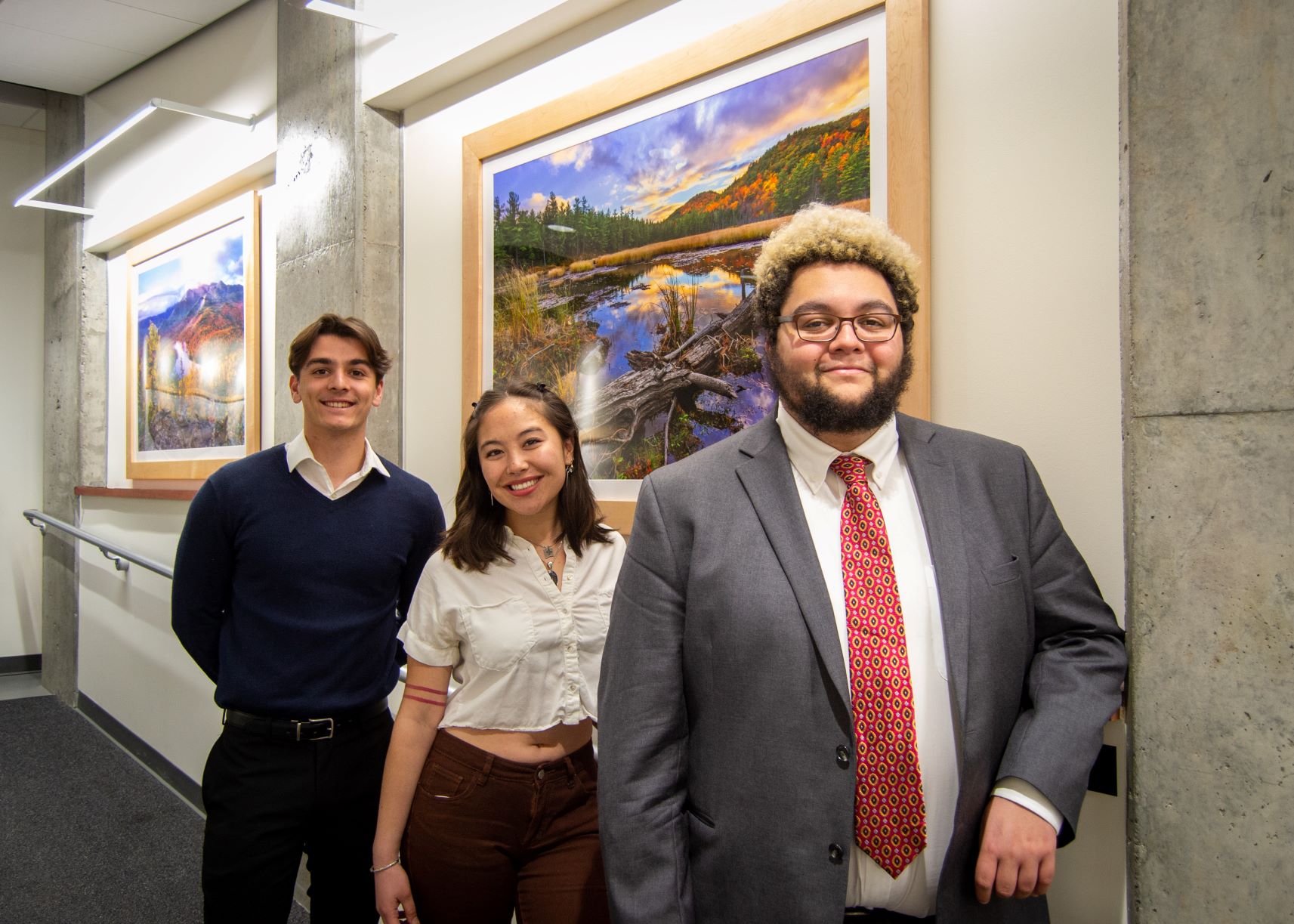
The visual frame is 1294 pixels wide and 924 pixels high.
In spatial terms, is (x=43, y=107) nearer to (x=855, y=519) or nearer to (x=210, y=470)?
(x=210, y=470)

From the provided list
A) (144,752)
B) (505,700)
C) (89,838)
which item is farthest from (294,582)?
(144,752)

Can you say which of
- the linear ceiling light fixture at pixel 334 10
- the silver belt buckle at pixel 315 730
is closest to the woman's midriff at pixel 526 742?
the silver belt buckle at pixel 315 730

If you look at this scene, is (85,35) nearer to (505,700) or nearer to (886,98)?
(886,98)

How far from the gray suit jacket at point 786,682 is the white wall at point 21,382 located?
726 cm

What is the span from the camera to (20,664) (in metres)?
6.98

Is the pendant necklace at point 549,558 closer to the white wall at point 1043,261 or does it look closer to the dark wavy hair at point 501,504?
the dark wavy hair at point 501,504

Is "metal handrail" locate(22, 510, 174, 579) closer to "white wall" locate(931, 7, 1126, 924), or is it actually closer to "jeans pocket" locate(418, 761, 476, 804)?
"jeans pocket" locate(418, 761, 476, 804)

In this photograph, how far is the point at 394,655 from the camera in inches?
102

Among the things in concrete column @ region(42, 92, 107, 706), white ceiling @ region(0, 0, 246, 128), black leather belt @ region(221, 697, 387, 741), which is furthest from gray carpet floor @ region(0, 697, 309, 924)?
white ceiling @ region(0, 0, 246, 128)

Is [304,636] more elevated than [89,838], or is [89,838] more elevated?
[304,636]

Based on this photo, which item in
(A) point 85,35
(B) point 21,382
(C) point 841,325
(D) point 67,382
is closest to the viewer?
(C) point 841,325

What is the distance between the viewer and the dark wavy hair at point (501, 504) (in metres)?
1.96

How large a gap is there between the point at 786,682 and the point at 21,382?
25.0 ft

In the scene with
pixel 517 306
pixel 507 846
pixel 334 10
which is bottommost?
pixel 507 846
